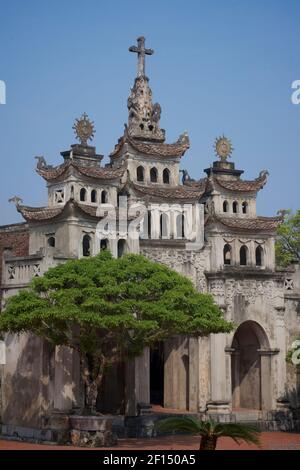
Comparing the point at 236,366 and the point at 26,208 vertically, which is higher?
the point at 26,208

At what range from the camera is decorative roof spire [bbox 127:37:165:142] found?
42.9 meters

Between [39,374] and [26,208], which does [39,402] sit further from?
[26,208]

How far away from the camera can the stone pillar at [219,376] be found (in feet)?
133

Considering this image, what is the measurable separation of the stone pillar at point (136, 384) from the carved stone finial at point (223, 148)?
10430mm

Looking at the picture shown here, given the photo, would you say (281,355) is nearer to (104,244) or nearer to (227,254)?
(227,254)

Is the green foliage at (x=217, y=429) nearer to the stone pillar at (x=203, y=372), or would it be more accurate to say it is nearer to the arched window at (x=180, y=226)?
the stone pillar at (x=203, y=372)

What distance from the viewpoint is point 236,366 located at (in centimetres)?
4419

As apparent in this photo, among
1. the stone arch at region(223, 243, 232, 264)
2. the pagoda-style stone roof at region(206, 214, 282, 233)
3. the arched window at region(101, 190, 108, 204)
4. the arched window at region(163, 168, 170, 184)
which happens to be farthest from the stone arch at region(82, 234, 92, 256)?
the stone arch at region(223, 243, 232, 264)

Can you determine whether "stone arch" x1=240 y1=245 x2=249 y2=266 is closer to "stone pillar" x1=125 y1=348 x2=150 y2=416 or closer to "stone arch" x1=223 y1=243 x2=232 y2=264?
"stone arch" x1=223 y1=243 x2=232 y2=264
